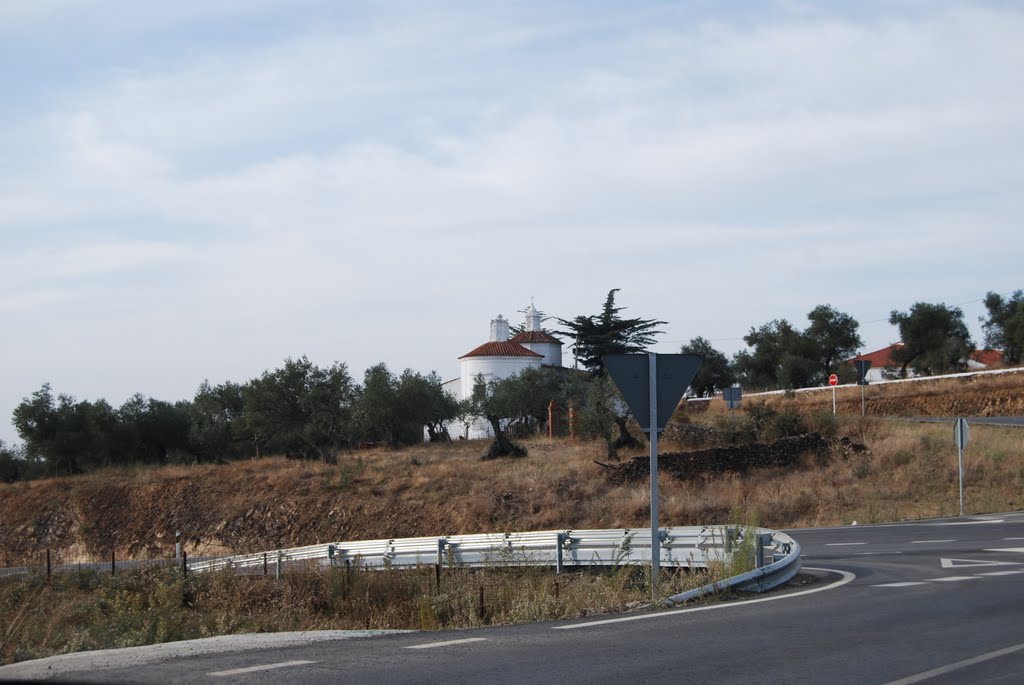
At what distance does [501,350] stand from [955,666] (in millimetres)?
67944

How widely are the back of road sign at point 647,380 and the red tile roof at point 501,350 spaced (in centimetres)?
6326

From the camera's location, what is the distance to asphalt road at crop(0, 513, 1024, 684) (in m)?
7.65

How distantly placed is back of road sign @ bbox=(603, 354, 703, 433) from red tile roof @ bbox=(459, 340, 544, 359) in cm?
6326

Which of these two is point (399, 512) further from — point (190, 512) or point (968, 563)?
point (968, 563)

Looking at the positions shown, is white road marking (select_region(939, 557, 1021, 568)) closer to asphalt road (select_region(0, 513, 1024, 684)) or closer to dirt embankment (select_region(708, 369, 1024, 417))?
asphalt road (select_region(0, 513, 1024, 684))

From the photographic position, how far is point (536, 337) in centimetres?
8181

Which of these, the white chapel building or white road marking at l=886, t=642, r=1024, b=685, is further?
the white chapel building

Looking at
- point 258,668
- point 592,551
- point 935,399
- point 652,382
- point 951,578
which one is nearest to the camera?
point 258,668

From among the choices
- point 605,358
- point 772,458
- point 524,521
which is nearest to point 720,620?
point 605,358

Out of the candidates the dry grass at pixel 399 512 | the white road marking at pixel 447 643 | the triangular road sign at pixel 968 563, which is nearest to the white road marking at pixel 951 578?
the triangular road sign at pixel 968 563

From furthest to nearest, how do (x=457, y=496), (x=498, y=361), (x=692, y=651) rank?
1. (x=498, y=361)
2. (x=457, y=496)
3. (x=692, y=651)

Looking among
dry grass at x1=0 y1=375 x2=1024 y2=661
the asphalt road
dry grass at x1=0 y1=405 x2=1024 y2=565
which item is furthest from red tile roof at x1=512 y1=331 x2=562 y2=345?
the asphalt road

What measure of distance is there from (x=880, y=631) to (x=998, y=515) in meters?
19.8

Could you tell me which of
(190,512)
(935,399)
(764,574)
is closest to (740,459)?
(935,399)
